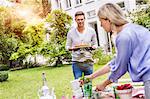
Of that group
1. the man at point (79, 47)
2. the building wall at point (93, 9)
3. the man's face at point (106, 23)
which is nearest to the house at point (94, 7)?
the building wall at point (93, 9)

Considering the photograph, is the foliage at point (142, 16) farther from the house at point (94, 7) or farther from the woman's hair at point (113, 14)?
the woman's hair at point (113, 14)

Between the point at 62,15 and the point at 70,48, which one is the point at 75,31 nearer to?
the point at 70,48

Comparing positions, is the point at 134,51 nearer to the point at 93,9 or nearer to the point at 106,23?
the point at 106,23

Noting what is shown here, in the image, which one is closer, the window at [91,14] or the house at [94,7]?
the house at [94,7]

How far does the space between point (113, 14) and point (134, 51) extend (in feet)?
0.68

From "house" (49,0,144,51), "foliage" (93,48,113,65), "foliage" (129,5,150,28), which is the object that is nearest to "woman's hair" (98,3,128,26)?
"foliage" (129,5,150,28)

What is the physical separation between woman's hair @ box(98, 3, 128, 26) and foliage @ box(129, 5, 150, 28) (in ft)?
30.7

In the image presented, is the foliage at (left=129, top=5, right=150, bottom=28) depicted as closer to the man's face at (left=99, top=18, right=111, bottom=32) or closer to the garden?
the garden

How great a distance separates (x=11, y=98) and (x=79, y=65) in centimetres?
301

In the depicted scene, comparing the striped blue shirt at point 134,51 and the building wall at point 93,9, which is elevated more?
the building wall at point 93,9

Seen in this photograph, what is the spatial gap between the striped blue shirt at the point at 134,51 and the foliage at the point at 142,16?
9.35 metres

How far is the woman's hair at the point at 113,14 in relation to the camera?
175cm

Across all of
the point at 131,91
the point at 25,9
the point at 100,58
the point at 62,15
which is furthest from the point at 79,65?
the point at 25,9

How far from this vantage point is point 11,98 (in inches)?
245
